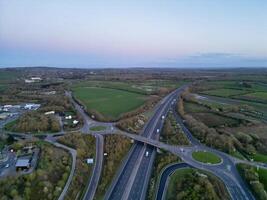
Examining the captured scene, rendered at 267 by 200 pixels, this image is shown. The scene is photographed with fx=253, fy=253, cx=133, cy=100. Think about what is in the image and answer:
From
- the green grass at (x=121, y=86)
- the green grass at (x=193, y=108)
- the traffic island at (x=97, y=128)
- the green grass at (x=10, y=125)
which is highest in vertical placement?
the green grass at (x=121, y=86)

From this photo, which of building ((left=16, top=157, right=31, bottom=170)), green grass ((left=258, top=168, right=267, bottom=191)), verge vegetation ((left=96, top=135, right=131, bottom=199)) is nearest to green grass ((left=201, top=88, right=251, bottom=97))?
verge vegetation ((left=96, top=135, right=131, bottom=199))

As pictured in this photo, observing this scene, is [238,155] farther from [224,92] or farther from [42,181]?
[224,92]

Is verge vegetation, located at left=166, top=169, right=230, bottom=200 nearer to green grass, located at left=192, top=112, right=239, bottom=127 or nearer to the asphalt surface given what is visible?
the asphalt surface

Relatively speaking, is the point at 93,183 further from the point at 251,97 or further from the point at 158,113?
the point at 251,97

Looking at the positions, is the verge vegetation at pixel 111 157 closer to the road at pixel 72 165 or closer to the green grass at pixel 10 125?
the road at pixel 72 165

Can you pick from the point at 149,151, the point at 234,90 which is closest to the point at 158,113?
the point at 149,151

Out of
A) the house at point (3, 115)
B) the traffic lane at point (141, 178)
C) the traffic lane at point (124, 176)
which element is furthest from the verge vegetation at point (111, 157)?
the house at point (3, 115)

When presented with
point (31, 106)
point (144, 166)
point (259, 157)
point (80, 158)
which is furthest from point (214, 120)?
point (31, 106)
